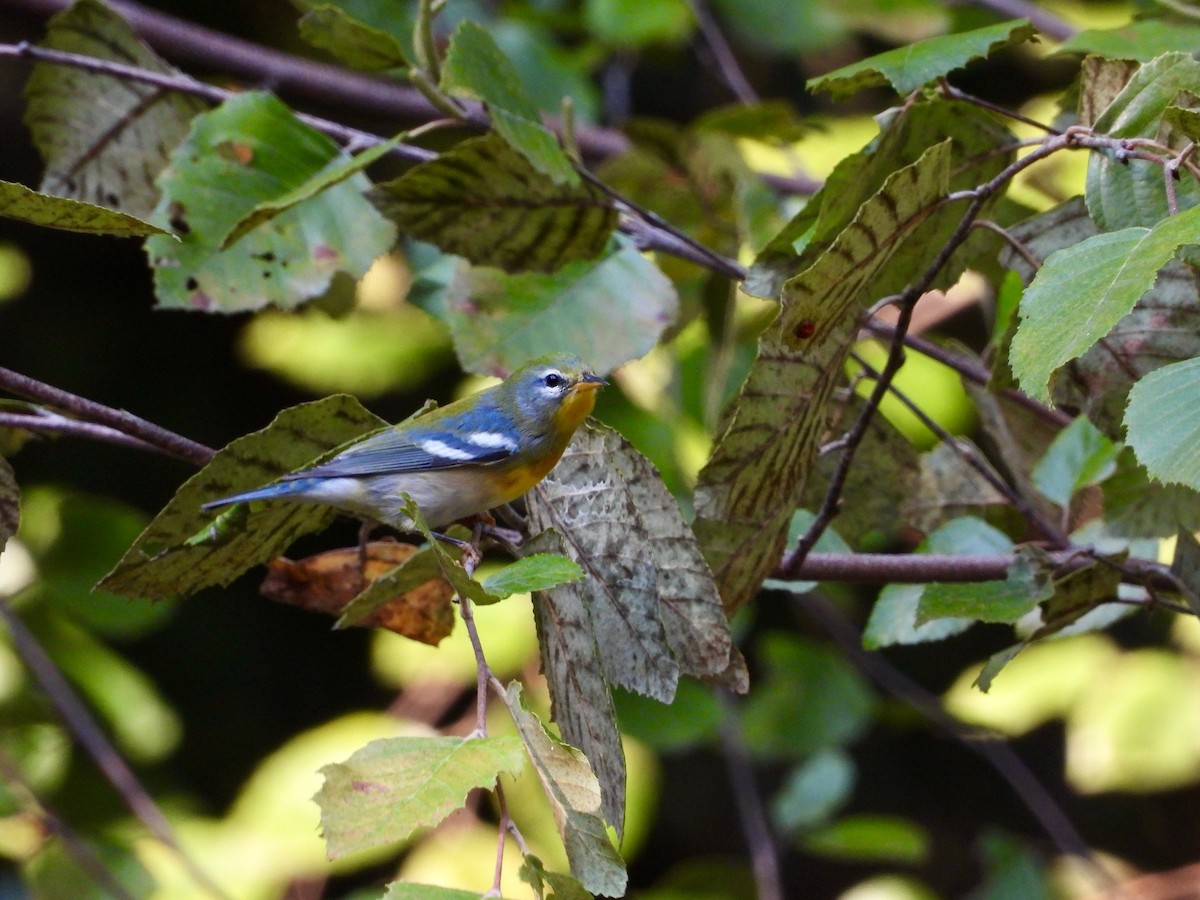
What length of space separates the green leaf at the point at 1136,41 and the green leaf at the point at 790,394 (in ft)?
1.39

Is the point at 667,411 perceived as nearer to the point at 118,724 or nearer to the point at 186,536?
the point at 118,724

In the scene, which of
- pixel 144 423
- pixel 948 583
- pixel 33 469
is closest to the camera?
pixel 144 423

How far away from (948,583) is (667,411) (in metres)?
1.35

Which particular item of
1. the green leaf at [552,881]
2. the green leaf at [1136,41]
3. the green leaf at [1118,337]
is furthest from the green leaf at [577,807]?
the green leaf at [1136,41]

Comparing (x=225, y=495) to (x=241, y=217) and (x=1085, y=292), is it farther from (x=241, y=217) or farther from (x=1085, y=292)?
(x=1085, y=292)

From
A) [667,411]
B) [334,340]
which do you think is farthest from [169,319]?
[667,411]

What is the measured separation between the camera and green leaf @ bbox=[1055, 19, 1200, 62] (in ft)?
4.18

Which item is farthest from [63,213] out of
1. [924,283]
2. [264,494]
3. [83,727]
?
[83,727]

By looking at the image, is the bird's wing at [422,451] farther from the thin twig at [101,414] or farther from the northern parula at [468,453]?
the thin twig at [101,414]

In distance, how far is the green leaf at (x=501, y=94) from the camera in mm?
1188

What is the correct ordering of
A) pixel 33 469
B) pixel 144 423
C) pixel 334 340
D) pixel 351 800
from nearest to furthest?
pixel 351 800, pixel 144 423, pixel 334 340, pixel 33 469

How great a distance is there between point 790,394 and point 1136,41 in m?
0.66

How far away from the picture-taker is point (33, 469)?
3.21 meters

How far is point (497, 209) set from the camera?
1.33 meters
